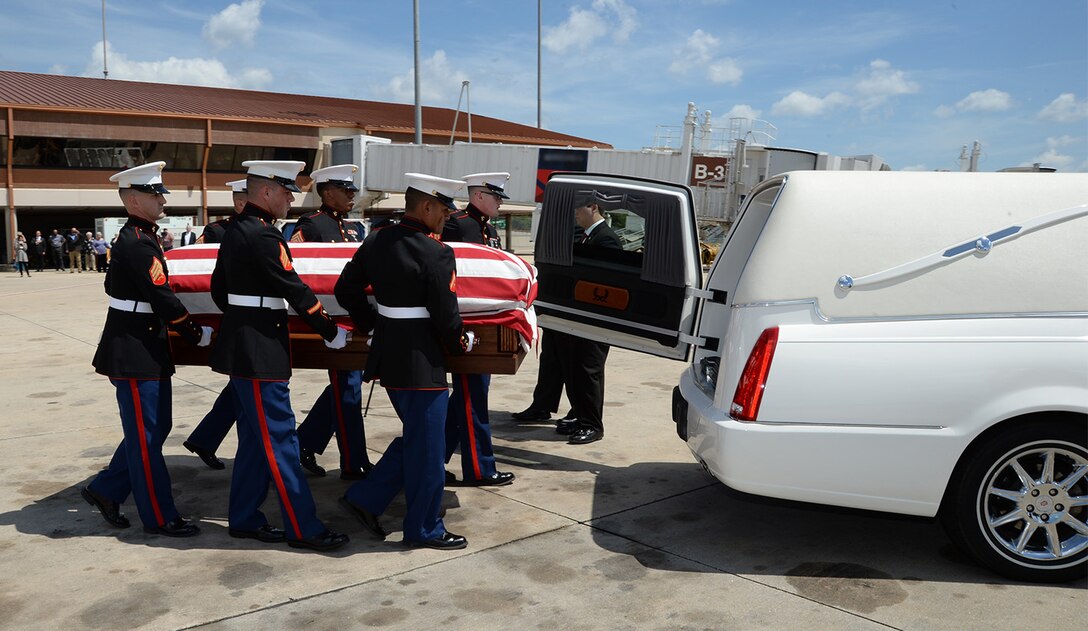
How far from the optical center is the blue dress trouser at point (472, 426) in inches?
207

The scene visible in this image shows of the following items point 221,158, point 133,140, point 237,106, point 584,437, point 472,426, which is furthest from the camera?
point 237,106

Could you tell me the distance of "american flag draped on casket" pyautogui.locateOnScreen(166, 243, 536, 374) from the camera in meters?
4.61

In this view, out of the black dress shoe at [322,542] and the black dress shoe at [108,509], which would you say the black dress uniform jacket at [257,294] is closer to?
the black dress shoe at [322,542]

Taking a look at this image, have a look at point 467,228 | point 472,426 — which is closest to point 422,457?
point 472,426

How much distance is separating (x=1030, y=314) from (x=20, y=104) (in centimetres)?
3699

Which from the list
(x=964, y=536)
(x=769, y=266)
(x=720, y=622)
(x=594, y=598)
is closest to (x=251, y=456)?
(x=594, y=598)

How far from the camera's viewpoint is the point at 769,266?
399cm

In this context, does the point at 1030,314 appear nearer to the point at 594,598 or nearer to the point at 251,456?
the point at 594,598

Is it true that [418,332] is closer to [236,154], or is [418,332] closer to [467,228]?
[467,228]

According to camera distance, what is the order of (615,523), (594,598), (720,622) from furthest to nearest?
1. (615,523)
2. (594,598)
3. (720,622)

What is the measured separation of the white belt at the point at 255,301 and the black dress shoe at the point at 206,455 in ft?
5.70

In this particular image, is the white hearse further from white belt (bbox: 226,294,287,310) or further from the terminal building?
the terminal building

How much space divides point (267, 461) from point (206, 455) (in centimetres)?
158

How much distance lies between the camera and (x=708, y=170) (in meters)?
28.7
